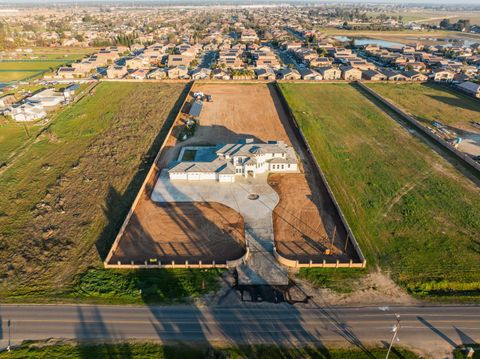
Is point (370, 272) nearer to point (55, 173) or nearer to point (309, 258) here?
point (309, 258)

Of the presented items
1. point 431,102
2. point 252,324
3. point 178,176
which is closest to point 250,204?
point 178,176

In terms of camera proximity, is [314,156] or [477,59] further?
[477,59]

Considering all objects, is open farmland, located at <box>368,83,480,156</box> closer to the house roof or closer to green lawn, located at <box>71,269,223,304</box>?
the house roof

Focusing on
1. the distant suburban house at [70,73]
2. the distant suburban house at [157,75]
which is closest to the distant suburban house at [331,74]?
the distant suburban house at [157,75]

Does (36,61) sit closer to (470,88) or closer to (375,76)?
(375,76)

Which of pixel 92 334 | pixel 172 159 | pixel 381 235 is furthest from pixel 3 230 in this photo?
pixel 381 235

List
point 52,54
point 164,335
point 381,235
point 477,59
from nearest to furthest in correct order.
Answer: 1. point 164,335
2. point 381,235
3. point 477,59
4. point 52,54

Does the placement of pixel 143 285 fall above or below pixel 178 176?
below
